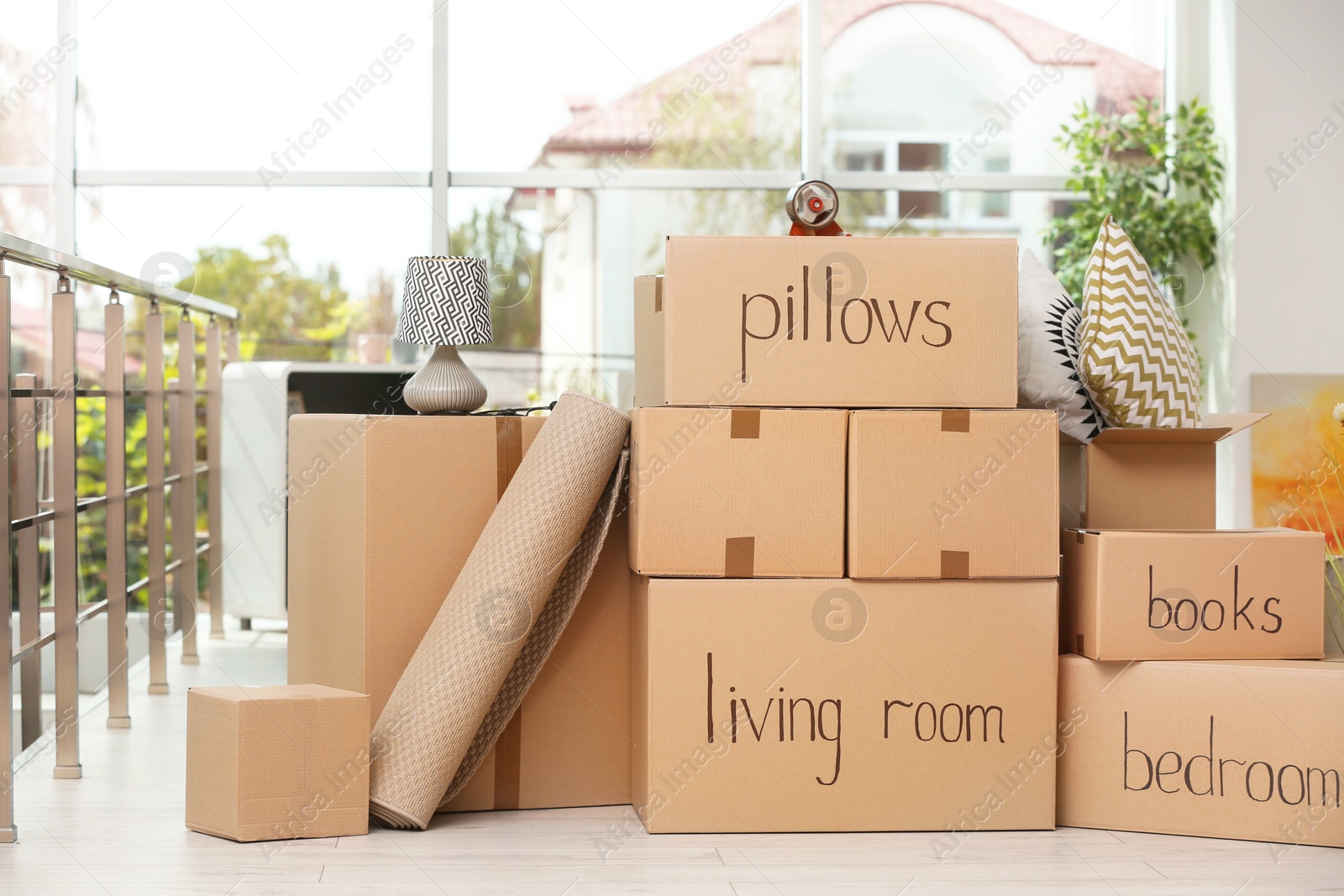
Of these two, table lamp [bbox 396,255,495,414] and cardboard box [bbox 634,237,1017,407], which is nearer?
cardboard box [bbox 634,237,1017,407]

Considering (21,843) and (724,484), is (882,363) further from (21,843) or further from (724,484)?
(21,843)

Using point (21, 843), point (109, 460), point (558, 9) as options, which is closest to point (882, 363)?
point (21, 843)

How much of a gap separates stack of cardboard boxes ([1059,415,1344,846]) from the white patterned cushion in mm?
239

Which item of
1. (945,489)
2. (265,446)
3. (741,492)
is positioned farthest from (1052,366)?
(265,446)

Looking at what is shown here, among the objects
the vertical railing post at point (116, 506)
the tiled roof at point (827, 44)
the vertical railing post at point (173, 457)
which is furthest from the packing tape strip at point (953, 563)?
the tiled roof at point (827, 44)

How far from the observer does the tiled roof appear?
4176 mm

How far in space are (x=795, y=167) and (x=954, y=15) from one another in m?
0.84

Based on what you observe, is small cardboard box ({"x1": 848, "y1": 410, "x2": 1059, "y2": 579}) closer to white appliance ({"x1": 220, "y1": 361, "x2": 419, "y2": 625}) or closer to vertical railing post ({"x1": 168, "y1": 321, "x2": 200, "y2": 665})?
white appliance ({"x1": 220, "y1": 361, "x2": 419, "y2": 625})

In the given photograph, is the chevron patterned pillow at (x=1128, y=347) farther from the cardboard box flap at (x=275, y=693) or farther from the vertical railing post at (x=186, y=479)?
the vertical railing post at (x=186, y=479)

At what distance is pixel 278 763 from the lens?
5.49 feet

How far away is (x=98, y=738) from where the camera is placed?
7.75ft

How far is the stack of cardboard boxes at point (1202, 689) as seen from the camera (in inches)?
67.6

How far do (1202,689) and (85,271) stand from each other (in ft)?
7.16

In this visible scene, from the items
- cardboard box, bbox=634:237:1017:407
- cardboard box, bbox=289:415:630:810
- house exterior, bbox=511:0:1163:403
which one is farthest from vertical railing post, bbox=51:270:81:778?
house exterior, bbox=511:0:1163:403
